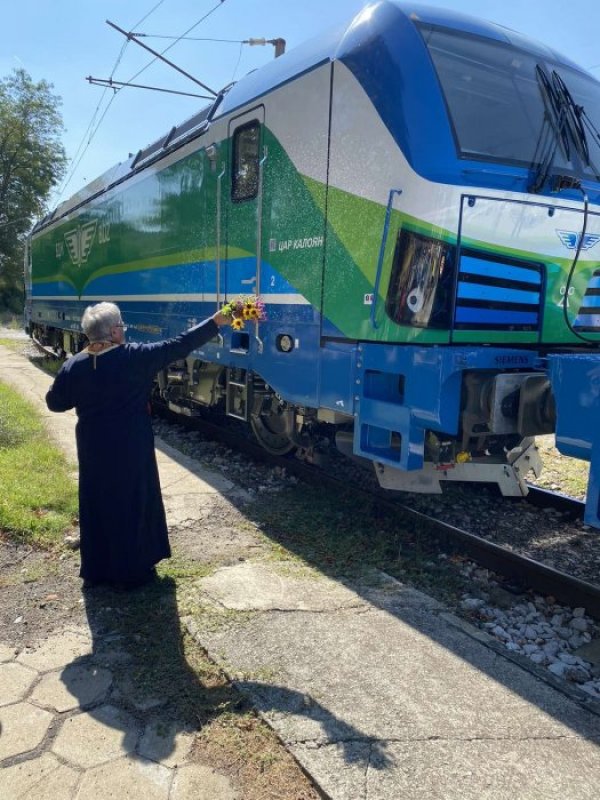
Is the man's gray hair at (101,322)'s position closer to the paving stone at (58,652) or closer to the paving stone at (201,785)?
the paving stone at (58,652)

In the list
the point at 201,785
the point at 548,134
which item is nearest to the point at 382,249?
the point at 548,134

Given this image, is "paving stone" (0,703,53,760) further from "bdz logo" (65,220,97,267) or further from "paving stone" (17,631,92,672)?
"bdz logo" (65,220,97,267)

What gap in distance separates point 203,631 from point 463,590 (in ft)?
5.67

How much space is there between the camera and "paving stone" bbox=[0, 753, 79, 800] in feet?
7.65

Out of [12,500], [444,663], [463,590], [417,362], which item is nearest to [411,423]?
[417,362]

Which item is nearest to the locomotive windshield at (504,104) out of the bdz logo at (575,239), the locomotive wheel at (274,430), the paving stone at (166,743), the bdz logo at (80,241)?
the bdz logo at (575,239)

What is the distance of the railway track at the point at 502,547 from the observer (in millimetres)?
3961

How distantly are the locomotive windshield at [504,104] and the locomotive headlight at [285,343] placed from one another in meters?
1.93

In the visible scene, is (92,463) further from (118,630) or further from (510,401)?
(510,401)

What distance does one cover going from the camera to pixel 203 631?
11.3 feet

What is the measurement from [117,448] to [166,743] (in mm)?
1689

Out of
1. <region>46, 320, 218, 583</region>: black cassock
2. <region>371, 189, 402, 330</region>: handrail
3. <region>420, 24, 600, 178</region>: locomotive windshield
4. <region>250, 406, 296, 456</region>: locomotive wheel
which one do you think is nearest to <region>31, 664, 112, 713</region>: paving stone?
<region>46, 320, 218, 583</region>: black cassock

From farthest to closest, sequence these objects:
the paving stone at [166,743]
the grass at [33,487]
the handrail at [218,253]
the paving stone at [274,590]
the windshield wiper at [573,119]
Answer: the handrail at [218,253]
the grass at [33,487]
the windshield wiper at [573,119]
the paving stone at [274,590]
the paving stone at [166,743]

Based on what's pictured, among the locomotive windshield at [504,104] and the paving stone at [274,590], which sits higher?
the locomotive windshield at [504,104]
